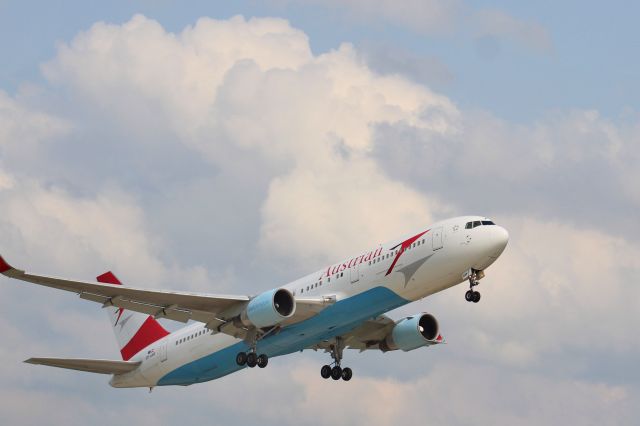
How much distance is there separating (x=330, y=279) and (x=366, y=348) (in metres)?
10.7

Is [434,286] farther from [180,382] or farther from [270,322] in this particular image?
[180,382]

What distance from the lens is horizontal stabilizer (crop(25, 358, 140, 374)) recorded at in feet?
199

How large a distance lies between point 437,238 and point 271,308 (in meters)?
8.03

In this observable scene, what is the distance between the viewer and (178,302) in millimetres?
58656

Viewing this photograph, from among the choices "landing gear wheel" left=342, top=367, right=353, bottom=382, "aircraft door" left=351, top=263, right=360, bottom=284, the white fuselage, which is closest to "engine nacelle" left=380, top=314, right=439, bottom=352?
"landing gear wheel" left=342, top=367, right=353, bottom=382

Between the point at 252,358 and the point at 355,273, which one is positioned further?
the point at 252,358

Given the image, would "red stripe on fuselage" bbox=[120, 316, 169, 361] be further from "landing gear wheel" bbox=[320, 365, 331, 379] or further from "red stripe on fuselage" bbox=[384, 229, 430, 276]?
"red stripe on fuselage" bbox=[384, 229, 430, 276]

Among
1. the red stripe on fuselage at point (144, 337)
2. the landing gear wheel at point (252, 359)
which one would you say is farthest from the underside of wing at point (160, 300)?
the red stripe on fuselage at point (144, 337)

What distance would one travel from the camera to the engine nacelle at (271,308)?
5619 cm

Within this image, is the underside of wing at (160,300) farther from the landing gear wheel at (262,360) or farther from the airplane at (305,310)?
the landing gear wheel at (262,360)

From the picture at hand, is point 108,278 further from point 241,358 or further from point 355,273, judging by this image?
point 355,273

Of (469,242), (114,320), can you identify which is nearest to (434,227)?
(469,242)

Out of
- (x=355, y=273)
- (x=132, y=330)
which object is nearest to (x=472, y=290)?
(x=355, y=273)

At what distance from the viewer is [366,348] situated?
220 feet
